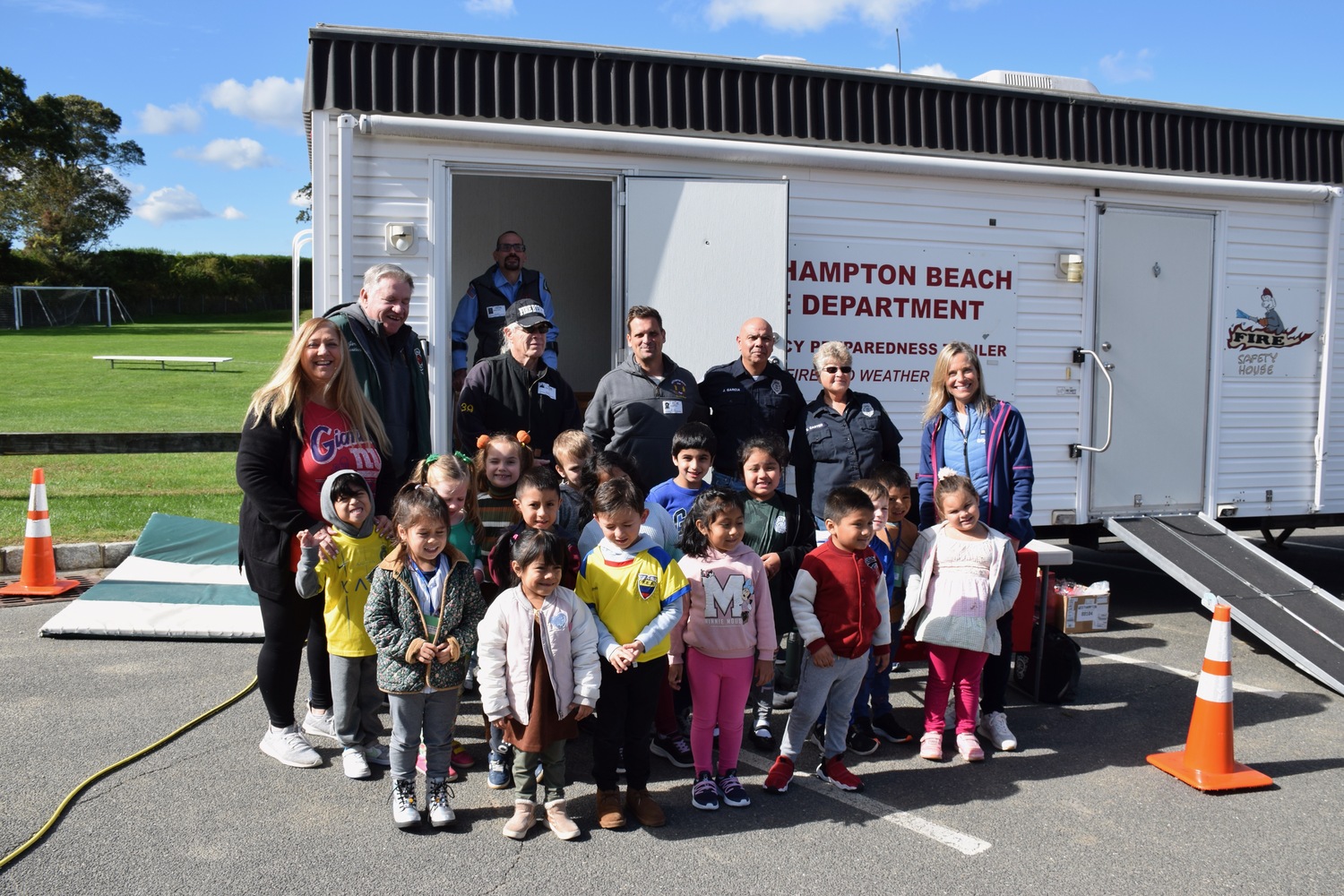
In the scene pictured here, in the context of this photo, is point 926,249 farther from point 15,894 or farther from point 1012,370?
point 15,894

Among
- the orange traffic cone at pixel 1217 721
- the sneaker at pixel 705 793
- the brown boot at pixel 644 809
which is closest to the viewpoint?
the brown boot at pixel 644 809

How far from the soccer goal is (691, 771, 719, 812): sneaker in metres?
41.6

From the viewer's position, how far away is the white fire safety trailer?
5477 millimetres

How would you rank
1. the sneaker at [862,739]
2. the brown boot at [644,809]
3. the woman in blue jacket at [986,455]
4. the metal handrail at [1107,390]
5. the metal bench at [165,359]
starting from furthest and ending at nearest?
the metal bench at [165,359] → the metal handrail at [1107,390] → the woman in blue jacket at [986,455] → the sneaker at [862,739] → the brown boot at [644,809]

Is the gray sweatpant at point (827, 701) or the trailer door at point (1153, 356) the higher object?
the trailer door at point (1153, 356)

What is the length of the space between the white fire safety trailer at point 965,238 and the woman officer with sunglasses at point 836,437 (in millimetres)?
886

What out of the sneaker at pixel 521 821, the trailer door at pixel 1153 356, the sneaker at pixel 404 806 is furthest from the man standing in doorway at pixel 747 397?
the trailer door at pixel 1153 356

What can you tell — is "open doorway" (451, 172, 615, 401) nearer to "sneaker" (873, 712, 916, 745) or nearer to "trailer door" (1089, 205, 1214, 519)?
"trailer door" (1089, 205, 1214, 519)

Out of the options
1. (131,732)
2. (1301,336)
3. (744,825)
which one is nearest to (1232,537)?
(1301,336)

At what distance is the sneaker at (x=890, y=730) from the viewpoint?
15.0 ft

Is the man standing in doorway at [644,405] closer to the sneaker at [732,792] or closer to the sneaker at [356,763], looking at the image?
the sneaker at [732,792]

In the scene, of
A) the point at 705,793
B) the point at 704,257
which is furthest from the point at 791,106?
the point at 705,793

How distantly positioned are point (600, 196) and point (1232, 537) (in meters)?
5.27

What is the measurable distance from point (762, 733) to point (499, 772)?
1169 mm
